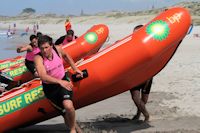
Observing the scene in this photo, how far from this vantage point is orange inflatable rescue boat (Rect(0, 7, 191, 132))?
189 inches

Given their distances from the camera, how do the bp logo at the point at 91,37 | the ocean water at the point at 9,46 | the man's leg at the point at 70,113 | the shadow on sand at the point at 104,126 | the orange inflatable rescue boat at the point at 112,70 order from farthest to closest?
the ocean water at the point at 9,46 → the bp logo at the point at 91,37 → the shadow on sand at the point at 104,126 → the orange inflatable rescue boat at the point at 112,70 → the man's leg at the point at 70,113

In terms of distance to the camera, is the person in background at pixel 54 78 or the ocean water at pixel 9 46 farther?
the ocean water at pixel 9 46

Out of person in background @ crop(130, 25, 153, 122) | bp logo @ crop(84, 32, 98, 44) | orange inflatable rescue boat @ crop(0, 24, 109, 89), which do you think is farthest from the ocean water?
person in background @ crop(130, 25, 153, 122)

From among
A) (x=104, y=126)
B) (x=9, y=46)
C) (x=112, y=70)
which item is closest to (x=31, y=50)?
(x=104, y=126)

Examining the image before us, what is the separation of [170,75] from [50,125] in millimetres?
4878

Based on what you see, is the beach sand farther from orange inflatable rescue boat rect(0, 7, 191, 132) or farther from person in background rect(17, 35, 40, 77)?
person in background rect(17, 35, 40, 77)

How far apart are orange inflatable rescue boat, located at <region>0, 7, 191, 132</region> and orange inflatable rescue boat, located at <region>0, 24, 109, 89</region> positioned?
296cm

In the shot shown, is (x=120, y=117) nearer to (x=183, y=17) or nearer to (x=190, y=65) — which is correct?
(x=183, y=17)

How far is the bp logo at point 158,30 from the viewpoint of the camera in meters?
4.82

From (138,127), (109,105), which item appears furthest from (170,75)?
(138,127)

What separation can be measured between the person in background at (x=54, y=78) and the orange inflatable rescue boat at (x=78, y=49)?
363cm

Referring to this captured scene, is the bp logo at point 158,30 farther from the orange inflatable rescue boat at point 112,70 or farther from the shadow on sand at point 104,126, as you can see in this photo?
the shadow on sand at point 104,126

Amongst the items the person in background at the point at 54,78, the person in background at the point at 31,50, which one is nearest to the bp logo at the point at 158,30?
the person in background at the point at 54,78

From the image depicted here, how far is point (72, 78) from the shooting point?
486cm
